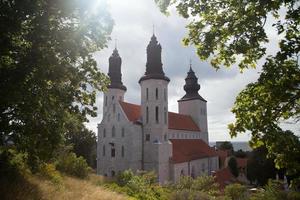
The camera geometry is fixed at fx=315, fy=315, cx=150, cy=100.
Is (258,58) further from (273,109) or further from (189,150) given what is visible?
(189,150)

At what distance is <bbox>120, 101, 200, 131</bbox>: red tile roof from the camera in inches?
1692

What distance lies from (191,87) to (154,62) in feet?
70.2

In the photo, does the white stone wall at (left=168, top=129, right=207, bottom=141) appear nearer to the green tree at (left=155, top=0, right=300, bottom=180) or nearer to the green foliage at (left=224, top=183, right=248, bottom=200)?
the green foliage at (left=224, top=183, right=248, bottom=200)

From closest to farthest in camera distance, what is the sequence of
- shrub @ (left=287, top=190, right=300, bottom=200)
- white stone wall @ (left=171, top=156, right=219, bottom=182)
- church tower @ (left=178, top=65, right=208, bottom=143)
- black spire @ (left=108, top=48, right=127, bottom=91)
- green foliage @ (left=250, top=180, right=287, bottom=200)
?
1. shrub @ (left=287, top=190, right=300, bottom=200)
2. green foliage @ (left=250, top=180, right=287, bottom=200)
3. white stone wall @ (left=171, top=156, right=219, bottom=182)
4. black spire @ (left=108, top=48, right=127, bottom=91)
5. church tower @ (left=178, top=65, right=208, bottom=143)

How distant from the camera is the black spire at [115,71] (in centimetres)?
4938

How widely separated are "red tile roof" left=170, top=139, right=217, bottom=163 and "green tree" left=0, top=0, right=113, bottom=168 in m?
32.9

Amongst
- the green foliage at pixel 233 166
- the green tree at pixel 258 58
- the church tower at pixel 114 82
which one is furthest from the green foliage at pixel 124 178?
the green foliage at pixel 233 166

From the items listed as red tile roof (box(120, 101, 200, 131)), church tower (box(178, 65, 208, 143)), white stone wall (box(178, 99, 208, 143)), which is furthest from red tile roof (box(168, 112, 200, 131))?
church tower (box(178, 65, 208, 143))

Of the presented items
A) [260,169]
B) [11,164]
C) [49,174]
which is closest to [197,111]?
[260,169]

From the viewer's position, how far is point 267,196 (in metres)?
14.0

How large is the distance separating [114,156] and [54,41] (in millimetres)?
34800

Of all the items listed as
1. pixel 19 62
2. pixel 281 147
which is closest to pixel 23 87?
pixel 19 62

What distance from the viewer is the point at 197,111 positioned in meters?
60.5

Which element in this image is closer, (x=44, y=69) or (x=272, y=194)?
(x=44, y=69)
